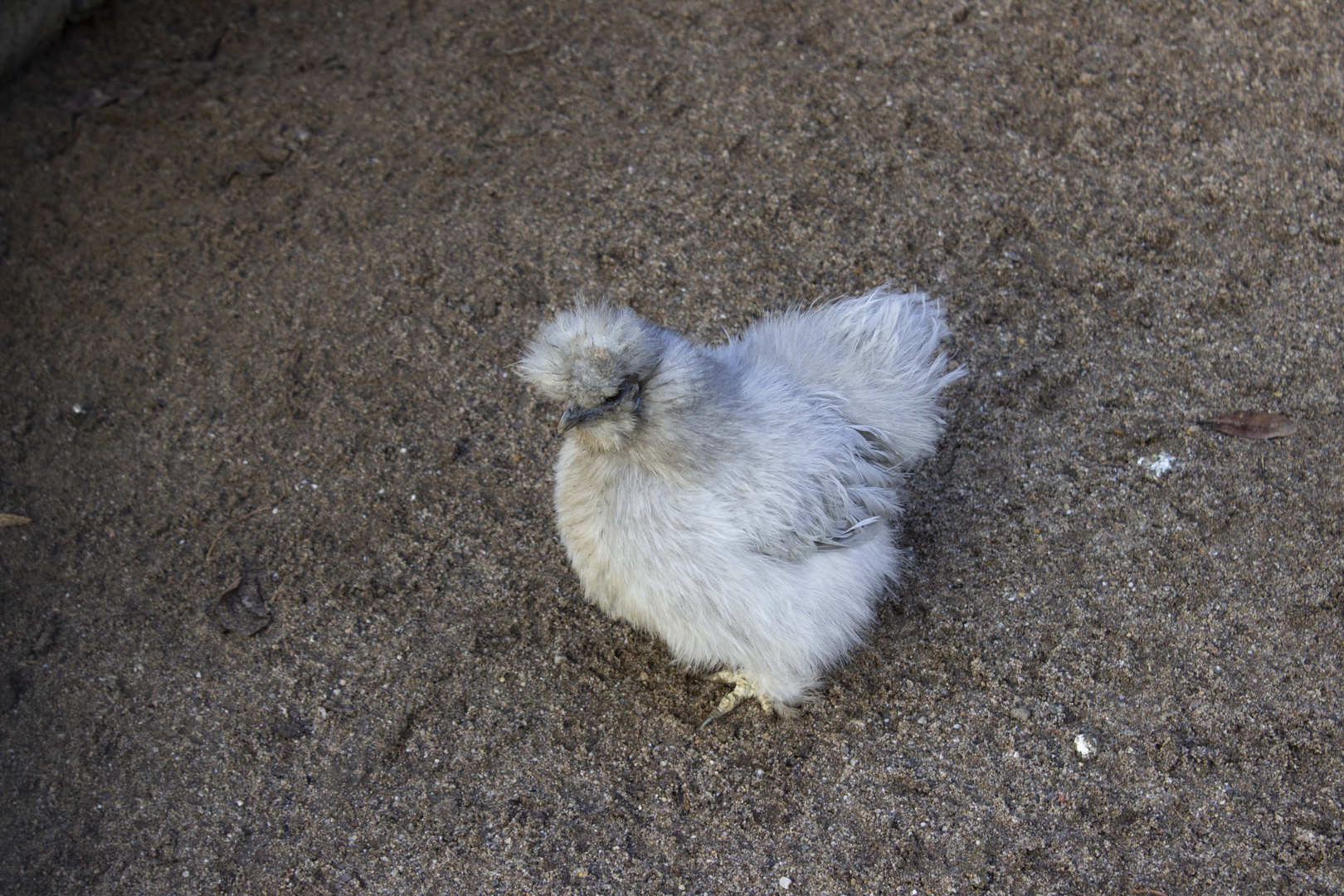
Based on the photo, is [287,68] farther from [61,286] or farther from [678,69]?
[678,69]

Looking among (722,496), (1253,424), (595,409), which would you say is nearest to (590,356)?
(595,409)

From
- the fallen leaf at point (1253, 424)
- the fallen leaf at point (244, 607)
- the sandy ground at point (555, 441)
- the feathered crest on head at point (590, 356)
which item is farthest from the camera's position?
the fallen leaf at point (1253, 424)

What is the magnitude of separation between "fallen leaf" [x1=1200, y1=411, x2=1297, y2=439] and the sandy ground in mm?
54

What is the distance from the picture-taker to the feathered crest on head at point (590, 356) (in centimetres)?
273

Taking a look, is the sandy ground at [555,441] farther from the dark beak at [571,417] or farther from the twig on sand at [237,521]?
the dark beak at [571,417]

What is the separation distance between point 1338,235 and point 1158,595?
2.14 meters

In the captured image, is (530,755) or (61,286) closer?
(530,755)

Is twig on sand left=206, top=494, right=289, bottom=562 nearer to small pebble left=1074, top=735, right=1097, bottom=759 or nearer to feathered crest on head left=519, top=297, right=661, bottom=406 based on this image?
feathered crest on head left=519, top=297, right=661, bottom=406

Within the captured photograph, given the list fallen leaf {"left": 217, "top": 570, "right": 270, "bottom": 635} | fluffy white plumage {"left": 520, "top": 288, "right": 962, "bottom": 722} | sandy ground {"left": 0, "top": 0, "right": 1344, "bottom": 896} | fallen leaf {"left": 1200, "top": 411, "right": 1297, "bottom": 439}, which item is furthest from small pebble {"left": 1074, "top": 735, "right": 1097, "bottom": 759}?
fallen leaf {"left": 217, "top": 570, "right": 270, "bottom": 635}

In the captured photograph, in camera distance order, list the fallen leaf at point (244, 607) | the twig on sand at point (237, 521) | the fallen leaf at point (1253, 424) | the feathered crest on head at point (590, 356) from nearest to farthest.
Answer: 1. the feathered crest on head at point (590, 356)
2. the fallen leaf at point (244, 607)
3. the twig on sand at point (237, 521)
4. the fallen leaf at point (1253, 424)

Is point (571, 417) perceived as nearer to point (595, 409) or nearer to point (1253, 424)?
point (595, 409)

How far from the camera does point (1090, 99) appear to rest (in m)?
4.98

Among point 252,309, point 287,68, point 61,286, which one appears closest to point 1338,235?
point 252,309

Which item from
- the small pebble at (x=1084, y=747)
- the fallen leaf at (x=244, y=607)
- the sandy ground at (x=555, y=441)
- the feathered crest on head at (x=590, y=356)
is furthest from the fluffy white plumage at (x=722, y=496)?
the fallen leaf at (x=244, y=607)
